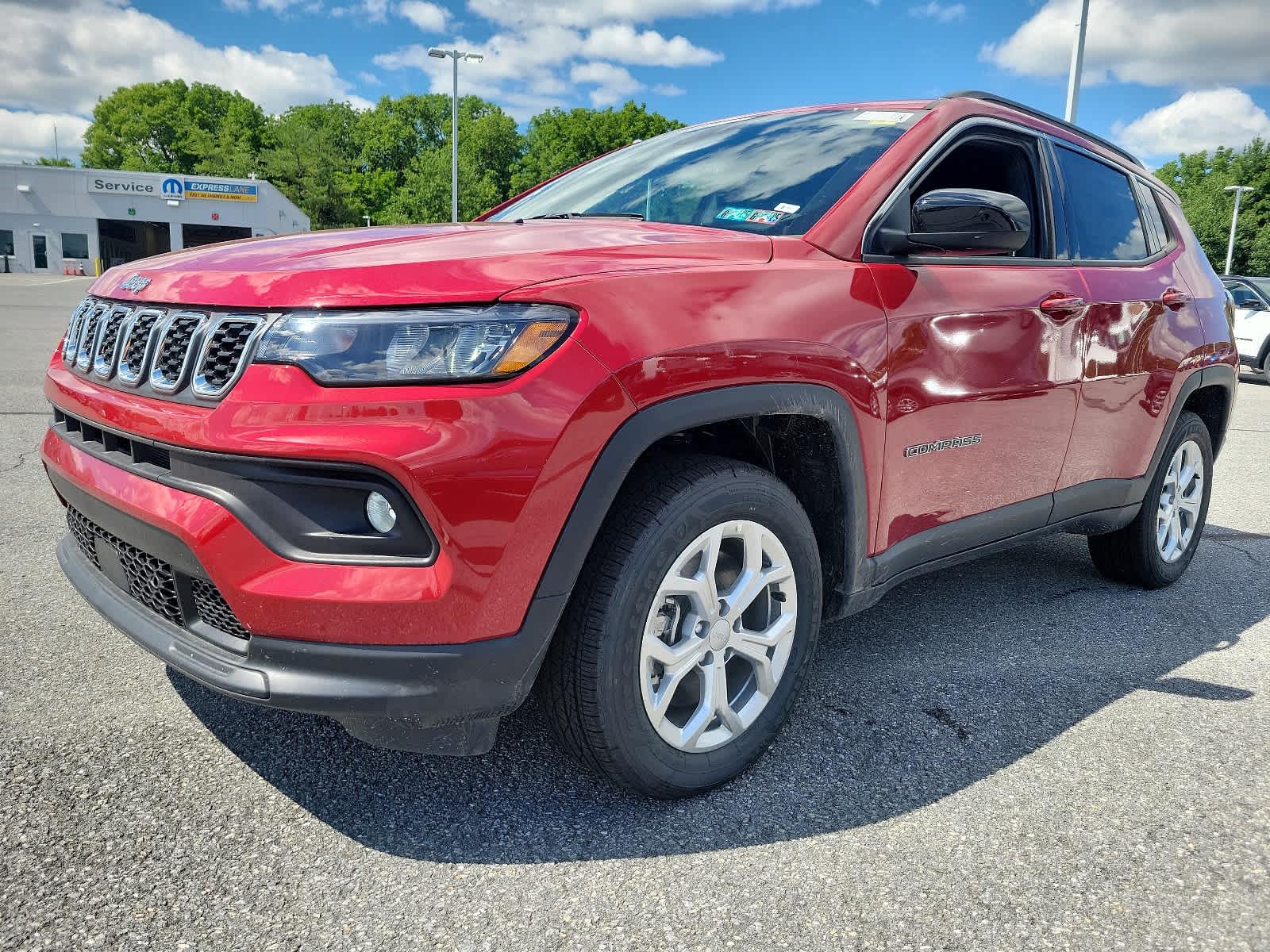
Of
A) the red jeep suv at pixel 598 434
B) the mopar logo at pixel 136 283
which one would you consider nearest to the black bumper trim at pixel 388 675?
the red jeep suv at pixel 598 434

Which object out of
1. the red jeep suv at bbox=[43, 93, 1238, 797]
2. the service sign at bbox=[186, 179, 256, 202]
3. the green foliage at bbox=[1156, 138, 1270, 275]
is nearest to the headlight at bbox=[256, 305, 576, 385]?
the red jeep suv at bbox=[43, 93, 1238, 797]

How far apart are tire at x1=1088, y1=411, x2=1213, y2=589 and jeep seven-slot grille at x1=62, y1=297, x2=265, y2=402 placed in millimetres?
3358

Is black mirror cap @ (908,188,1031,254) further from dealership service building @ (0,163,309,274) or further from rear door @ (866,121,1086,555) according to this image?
dealership service building @ (0,163,309,274)

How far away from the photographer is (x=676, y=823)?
2197mm

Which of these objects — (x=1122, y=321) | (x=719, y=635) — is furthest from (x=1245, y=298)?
(x=719, y=635)

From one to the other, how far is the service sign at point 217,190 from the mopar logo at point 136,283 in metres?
52.5

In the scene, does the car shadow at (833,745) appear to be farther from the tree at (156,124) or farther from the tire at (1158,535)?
the tree at (156,124)

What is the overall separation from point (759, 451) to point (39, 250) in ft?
174

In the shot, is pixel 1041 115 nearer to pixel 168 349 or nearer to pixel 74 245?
pixel 168 349

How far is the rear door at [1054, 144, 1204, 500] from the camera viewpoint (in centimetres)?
324

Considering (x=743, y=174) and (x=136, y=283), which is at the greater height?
(x=743, y=174)

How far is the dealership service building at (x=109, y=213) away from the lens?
45.2 m

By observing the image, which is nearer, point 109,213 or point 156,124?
point 109,213

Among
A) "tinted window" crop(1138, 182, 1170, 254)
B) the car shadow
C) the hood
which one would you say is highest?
"tinted window" crop(1138, 182, 1170, 254)
